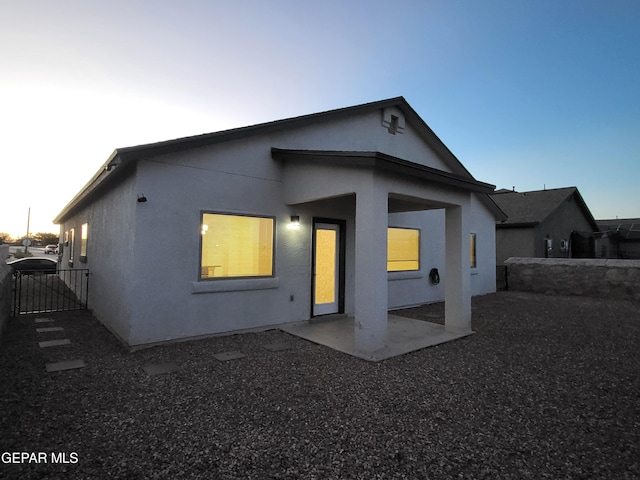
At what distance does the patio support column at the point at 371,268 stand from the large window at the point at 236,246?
7.92ft

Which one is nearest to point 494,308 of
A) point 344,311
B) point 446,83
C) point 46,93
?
point 344,311

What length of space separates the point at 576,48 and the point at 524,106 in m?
4.41

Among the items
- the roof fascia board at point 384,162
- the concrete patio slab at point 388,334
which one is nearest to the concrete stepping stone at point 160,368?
the concrete patio slab at point 388,334

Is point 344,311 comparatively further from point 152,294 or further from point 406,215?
point 152,294

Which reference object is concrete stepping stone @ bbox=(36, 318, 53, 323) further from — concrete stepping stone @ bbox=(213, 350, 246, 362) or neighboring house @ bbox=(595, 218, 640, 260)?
neighboring house @ bbox=(595, 218, 640, 260)

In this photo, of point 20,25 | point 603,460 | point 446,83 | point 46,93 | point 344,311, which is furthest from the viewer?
point 446,83

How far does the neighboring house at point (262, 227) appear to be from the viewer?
5.07 meters

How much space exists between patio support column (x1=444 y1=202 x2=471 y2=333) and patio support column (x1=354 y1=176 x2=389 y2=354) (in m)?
2.40

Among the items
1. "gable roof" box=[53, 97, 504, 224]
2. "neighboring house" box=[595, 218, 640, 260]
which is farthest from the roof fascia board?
"neighboring house" box=[595, 218, 640, 260]

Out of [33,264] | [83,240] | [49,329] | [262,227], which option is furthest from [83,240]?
[33,264]

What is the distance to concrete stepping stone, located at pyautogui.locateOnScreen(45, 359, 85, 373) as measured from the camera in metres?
4.28

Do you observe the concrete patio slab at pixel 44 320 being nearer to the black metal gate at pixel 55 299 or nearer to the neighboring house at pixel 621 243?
the black metal gate at pixel 55 299

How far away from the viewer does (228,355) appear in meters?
4.93

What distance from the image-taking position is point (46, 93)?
9156 millimetres
